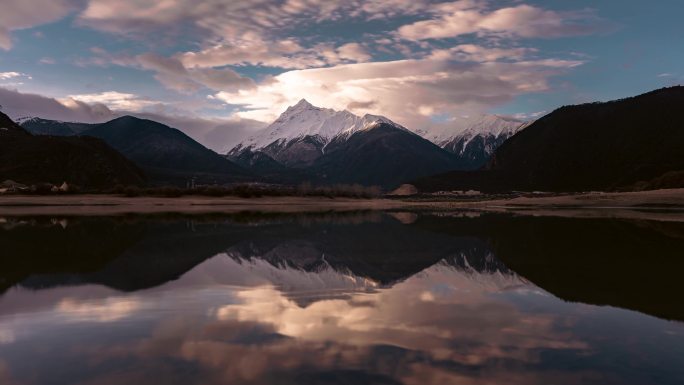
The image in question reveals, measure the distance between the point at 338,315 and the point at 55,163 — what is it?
173552 mm

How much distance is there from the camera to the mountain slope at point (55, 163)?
15350 centimetres

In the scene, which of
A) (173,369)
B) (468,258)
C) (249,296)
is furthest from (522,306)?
(468,258)

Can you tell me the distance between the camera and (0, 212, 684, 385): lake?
10.9 metres

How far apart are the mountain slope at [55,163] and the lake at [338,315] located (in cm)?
13940

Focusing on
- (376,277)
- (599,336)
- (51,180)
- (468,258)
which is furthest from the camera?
(51,180)

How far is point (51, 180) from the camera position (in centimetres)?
15350

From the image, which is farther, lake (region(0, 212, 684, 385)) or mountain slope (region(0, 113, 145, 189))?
mountain slope (region(0, 113, 145, 189))

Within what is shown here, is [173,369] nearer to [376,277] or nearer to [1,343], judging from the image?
[1,343]

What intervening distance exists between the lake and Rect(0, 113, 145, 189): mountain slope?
457 feet

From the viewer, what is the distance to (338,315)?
15.9 metres

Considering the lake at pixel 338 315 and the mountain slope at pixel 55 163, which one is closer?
the lake at pixel 338 315

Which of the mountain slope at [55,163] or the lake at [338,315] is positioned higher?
the mountain slope at [55,163]

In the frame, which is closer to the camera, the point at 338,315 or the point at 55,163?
the point at 338,315

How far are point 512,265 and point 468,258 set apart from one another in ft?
12.7
